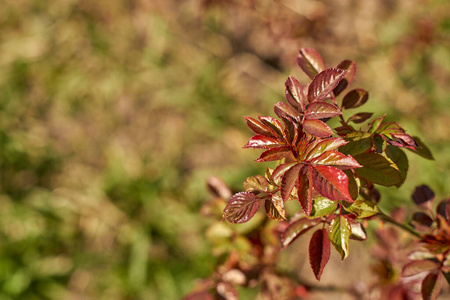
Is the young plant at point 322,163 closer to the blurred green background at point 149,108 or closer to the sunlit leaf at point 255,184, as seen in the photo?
the sunlit leaf at point 255,184

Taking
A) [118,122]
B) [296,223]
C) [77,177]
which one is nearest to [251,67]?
[118,122]

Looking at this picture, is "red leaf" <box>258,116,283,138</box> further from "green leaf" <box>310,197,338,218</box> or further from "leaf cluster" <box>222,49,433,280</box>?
"green leaf" <box>310,197,338,218</box>

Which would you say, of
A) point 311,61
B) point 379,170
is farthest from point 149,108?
point 379,170

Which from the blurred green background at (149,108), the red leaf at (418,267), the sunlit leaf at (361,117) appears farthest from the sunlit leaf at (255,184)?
the blurred green background at (149,108)

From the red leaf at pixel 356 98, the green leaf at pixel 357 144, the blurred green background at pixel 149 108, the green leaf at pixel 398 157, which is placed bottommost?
the blurred green background at pixel 149 108

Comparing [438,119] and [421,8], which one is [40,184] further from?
[421,8]

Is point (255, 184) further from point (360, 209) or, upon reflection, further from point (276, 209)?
point (360, 209)
